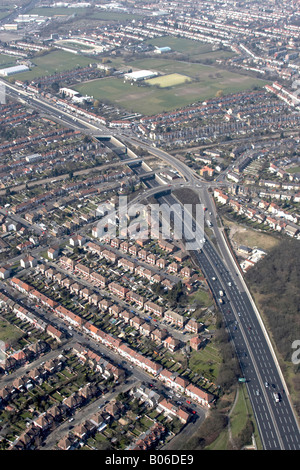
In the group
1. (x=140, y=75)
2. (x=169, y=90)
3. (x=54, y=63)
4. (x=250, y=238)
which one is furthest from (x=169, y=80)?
(x=250, y=238)

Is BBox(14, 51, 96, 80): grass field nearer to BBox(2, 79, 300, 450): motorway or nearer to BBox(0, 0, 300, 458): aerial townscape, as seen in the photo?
BBox(0, 0, 300, 458): aerial townscape

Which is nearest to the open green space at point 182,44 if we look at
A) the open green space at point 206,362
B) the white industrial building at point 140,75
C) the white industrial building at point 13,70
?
the white industrial building at point 140,75

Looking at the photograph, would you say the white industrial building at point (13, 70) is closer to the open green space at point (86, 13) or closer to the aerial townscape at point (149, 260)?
the aerial townscape at point (149, 260)

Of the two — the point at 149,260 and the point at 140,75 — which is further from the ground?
the point at 140,75

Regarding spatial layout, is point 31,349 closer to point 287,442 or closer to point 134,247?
point 134,247

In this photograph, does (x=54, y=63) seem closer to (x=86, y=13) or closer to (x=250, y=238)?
(x=86, y=13)

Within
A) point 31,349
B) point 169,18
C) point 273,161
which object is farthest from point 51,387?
point 169,18
